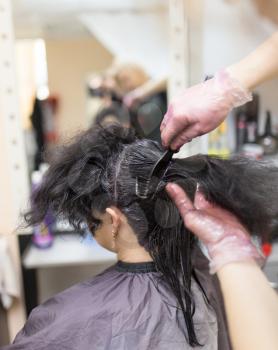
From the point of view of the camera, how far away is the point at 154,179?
2.64 feet

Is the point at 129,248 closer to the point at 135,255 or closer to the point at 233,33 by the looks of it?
the point at 135,255

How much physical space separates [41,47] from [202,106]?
1169 millimetres

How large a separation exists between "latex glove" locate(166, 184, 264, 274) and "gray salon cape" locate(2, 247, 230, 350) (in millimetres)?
217

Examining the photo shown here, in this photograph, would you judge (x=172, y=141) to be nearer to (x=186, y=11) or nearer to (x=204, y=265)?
(x=204, y=265)

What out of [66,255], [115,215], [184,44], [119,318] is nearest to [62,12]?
[184,44]

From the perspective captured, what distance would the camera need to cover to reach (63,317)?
0.89 m

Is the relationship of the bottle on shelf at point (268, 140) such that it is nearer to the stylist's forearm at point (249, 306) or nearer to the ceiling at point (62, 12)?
the ceiling at point (62, 12)

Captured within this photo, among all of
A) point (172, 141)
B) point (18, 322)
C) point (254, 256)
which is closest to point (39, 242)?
point (18, 322)

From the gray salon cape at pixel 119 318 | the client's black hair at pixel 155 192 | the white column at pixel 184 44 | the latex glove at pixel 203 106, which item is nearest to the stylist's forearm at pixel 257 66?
the latex glove at pixel 203 106

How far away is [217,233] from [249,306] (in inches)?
5.0

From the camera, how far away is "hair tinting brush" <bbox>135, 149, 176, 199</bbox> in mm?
787

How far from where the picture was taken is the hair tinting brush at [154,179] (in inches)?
31.0

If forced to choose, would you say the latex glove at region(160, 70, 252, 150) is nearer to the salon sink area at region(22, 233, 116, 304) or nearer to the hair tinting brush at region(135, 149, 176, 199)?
the hair tinting brush at region(135, 149, 176, 199)

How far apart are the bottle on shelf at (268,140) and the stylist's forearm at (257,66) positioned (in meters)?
0.98
